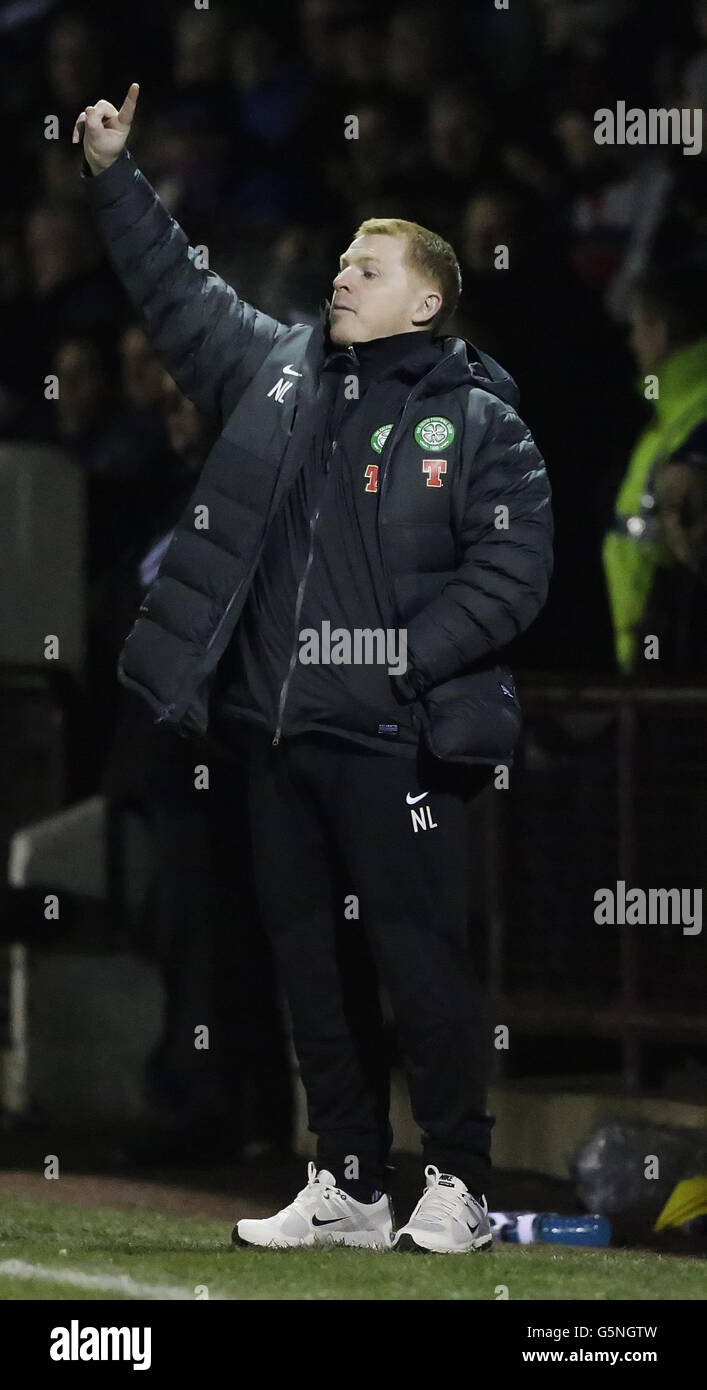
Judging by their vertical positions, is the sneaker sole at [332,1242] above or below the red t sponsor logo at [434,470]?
below

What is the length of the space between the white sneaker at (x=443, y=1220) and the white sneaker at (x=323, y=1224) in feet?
0.25

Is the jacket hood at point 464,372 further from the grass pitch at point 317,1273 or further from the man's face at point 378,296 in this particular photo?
the grass pitch at point 317,1273

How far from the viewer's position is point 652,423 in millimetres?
4598

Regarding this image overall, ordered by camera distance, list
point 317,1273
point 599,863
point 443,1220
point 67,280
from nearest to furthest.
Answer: point 317,1273 < point 443,1220 < point 599,863 < point 67,280

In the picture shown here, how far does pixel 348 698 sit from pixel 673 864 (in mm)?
1392

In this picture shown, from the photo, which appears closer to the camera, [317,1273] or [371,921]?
[317,1273]

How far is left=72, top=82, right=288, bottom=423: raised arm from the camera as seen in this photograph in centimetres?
334

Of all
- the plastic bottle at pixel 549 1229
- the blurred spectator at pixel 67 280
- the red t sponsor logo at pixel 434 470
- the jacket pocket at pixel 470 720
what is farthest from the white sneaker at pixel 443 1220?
the blurred spectator at pixel 67 280

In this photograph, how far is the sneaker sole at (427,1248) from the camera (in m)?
3.33

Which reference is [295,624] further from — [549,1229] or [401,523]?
[549,1229]

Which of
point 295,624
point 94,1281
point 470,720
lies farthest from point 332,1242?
point 295,624

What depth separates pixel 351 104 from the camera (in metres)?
4.82

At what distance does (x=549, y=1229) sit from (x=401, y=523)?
133 cm
